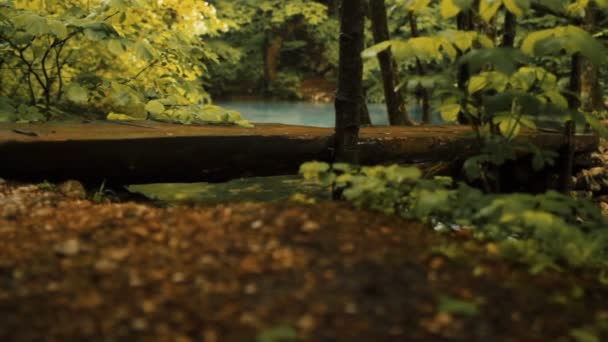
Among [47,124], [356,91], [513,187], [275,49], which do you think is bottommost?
[513,187]

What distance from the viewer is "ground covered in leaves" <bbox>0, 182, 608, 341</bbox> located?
5.67ft

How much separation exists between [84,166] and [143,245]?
2.21 m

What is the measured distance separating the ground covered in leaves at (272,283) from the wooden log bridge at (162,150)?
142cm

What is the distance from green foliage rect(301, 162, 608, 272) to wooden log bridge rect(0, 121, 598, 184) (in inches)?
37.8

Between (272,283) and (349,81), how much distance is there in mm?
2245

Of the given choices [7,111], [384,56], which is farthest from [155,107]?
[384,56]

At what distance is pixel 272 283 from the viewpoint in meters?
1.99

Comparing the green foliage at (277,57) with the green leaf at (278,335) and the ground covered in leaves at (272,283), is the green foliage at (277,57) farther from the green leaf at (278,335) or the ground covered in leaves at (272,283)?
the green leaf at (278,335)

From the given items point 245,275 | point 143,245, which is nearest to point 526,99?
point 245,275

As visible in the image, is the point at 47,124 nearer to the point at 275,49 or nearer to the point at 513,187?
the point at 513,187

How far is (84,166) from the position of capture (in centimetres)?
424

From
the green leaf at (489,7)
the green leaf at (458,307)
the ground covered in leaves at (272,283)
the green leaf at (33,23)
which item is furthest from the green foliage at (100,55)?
the green leaf at (458,307)

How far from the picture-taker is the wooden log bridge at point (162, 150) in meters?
4.10

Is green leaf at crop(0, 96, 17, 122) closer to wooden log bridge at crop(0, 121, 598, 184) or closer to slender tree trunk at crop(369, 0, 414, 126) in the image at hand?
wooden log bridge at crop(0, 121, 598, 184)
